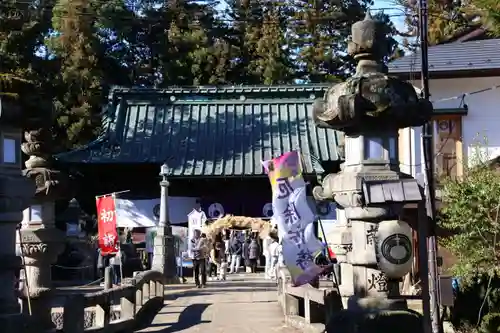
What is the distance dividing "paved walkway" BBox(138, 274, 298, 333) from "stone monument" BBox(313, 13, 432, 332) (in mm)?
3534

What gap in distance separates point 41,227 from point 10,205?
4.28 m

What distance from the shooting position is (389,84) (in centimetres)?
908

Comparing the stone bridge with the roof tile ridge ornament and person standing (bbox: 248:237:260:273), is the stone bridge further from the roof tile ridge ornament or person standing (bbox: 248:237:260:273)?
person standing (bbox: 248:237:260:273)

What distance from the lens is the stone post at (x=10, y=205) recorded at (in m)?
8.42

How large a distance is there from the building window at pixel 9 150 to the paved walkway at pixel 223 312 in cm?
511

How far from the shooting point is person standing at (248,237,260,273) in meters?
26.9

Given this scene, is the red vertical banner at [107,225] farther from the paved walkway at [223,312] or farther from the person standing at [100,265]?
the person standing at [100,265]

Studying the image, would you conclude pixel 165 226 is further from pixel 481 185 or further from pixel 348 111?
pixel 348 111

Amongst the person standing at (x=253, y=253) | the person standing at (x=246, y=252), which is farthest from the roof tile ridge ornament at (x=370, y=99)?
the person standing at (x=246, y=252)

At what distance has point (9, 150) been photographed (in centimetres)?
885

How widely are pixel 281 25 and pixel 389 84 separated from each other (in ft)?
99.6

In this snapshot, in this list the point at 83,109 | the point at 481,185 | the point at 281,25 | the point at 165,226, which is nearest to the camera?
the point at 481,185

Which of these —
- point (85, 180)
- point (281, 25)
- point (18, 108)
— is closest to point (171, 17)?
point (281, 25)

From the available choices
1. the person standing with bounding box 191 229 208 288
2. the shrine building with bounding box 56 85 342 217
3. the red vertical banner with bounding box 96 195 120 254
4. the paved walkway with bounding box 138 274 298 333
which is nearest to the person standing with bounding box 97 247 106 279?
the shrine building with bounding box 56 85 342 217
